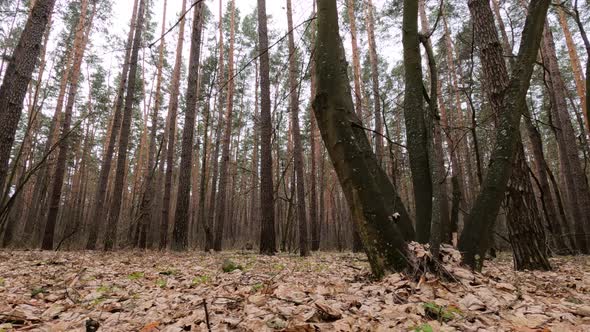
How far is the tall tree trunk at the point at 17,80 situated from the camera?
5090 mm

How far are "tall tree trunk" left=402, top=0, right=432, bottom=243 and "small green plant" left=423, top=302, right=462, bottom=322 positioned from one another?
90 centimetres

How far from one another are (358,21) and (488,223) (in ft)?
43.5

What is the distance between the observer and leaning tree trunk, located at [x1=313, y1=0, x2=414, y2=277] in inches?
99.1

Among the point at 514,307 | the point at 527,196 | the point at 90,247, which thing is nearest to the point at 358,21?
the point at 527,196

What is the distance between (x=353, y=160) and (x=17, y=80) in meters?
5.81

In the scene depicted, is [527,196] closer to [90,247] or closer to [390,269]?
[390,269]

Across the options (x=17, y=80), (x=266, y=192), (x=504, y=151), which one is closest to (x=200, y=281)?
(x=504, y=151)

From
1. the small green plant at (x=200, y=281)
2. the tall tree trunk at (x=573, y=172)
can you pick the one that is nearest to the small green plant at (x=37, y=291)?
the small green plant at (x=200, y=281)

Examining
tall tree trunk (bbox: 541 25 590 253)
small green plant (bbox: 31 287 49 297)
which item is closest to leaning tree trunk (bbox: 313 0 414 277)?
small green plant (bbox: 31 287 49 297)

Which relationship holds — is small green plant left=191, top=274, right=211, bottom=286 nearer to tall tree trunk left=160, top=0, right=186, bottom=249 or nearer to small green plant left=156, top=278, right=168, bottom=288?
small green plant left=156, top=278, right=168, bottom=288

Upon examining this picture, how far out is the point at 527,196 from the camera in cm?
416

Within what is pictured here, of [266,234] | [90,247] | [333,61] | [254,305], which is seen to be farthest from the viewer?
[90,247]

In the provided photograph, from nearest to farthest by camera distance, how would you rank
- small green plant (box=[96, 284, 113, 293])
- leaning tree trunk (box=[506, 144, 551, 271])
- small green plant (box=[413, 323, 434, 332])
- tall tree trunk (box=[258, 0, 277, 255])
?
small green plant (box=[413, 323, 434, 332])
small green plant (box=[96, 284, 113, 293])
leaning tree trunk (box=[506, 144, 551, 271])
tall tree trunk (box=[258, 0, 277, 255])

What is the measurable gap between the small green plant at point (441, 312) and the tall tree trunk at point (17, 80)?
6.39m
